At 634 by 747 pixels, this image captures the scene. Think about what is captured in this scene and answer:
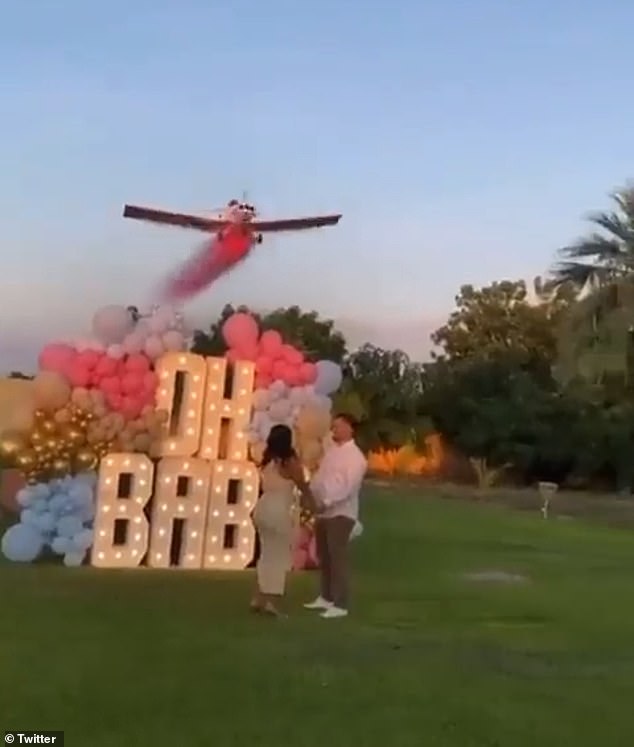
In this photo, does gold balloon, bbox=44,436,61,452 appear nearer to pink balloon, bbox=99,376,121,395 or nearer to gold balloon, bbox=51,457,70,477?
gold balloon, bbox=51,457,70,477

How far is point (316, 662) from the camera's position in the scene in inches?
389

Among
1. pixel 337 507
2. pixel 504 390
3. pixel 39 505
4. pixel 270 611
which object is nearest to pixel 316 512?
pixel 337 507

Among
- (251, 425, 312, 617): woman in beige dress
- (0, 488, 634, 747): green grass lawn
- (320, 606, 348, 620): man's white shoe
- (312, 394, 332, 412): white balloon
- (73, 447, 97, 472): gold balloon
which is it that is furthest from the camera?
(312, 394, 332, 412): white balloon

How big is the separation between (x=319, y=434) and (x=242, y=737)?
32.4ft

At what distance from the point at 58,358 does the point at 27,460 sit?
4.12 feet

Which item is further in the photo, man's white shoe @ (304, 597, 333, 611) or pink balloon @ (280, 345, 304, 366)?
pink balloon @ (280, 345, 304, 366)

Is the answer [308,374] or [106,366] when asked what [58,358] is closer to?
[106,366]

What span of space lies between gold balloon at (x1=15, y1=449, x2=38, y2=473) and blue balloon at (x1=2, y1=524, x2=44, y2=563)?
870 mm

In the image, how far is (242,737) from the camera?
7461mm

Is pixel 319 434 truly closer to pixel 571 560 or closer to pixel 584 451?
pixel 571 560

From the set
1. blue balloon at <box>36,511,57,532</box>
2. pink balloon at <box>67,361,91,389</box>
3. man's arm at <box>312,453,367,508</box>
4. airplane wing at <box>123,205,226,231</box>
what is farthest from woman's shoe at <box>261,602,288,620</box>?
airplane wing at <box>123,205,226,231</box>

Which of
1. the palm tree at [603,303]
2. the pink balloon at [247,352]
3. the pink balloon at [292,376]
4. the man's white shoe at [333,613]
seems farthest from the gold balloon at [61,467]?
the palm tree at [603,303]

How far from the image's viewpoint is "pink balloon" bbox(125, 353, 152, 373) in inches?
677

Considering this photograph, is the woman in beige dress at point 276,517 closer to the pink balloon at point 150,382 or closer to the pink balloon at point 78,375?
the pink balloon at point 150,382
